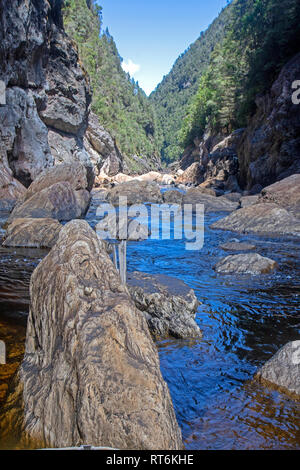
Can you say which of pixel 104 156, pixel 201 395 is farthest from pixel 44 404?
pixel 104 156

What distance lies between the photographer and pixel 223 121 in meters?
33.6

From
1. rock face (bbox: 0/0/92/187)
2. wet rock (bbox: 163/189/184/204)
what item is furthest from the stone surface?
wet rock (bbox: 163/189/184/204)

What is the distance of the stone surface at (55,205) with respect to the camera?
10.6 meters

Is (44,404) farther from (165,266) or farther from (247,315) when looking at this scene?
(165,266)

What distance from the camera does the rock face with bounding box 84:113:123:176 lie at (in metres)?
37.4

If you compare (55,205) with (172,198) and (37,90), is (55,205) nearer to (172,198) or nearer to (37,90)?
(172,198)

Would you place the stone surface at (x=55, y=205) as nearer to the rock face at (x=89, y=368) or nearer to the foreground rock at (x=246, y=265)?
the foreground rock at (x=246, y=265)

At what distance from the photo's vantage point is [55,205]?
11398 mm

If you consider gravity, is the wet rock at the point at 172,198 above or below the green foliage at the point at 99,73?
below

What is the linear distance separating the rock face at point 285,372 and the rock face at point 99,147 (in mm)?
35083

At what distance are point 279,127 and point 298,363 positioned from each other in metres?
17.6

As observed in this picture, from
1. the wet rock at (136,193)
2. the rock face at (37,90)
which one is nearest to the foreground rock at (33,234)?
the rock face at (37,90)

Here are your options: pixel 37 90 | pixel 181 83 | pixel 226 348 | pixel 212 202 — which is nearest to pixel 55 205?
pixel 226 348

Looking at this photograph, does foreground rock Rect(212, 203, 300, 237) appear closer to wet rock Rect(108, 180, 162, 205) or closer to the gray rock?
the gray rock
